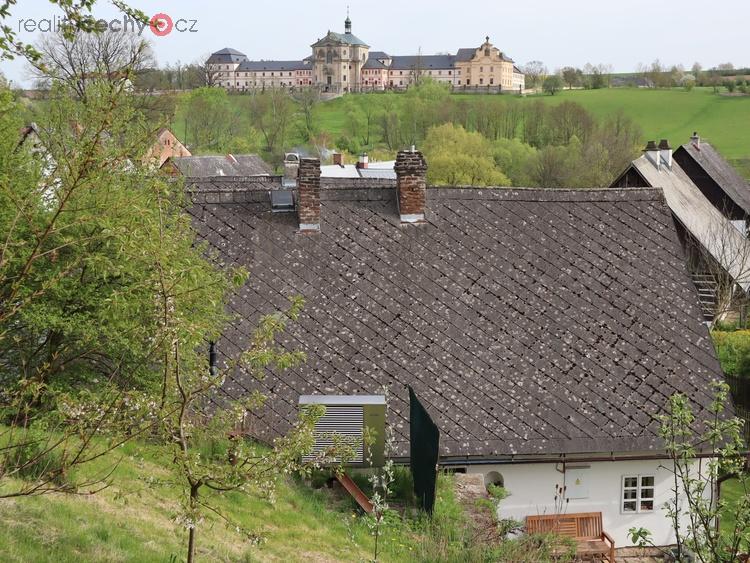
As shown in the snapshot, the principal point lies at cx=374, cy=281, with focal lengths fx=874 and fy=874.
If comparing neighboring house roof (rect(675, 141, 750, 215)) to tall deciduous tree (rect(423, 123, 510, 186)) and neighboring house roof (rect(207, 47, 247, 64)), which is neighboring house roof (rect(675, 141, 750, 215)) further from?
neighboring house roof (rect(207, 47, 247, 64))

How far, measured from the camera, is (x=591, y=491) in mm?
14477

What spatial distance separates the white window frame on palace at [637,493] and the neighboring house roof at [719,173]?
104 ft

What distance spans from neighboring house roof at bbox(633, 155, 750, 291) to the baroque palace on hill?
142m

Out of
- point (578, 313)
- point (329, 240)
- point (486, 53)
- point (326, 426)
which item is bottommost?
point (326, 426)

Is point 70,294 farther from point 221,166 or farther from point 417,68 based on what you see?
point 417,68

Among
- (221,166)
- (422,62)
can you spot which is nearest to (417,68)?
(422,62)

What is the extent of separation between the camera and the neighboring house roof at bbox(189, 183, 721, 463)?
14.6m

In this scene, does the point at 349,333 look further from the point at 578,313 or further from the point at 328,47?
the point at 328,47

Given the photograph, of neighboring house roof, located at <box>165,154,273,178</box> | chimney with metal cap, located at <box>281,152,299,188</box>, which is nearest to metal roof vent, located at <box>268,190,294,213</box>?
chimney with metal cap, located at <box>281,152,299,188</box>

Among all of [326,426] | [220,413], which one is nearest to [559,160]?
[326,426]

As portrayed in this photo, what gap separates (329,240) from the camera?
1688 cm

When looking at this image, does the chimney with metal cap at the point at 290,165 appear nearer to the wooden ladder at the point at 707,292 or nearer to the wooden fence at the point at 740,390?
the wooden fence at the point at 740,390

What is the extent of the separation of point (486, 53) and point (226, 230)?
560ft

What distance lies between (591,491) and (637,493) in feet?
2.70
